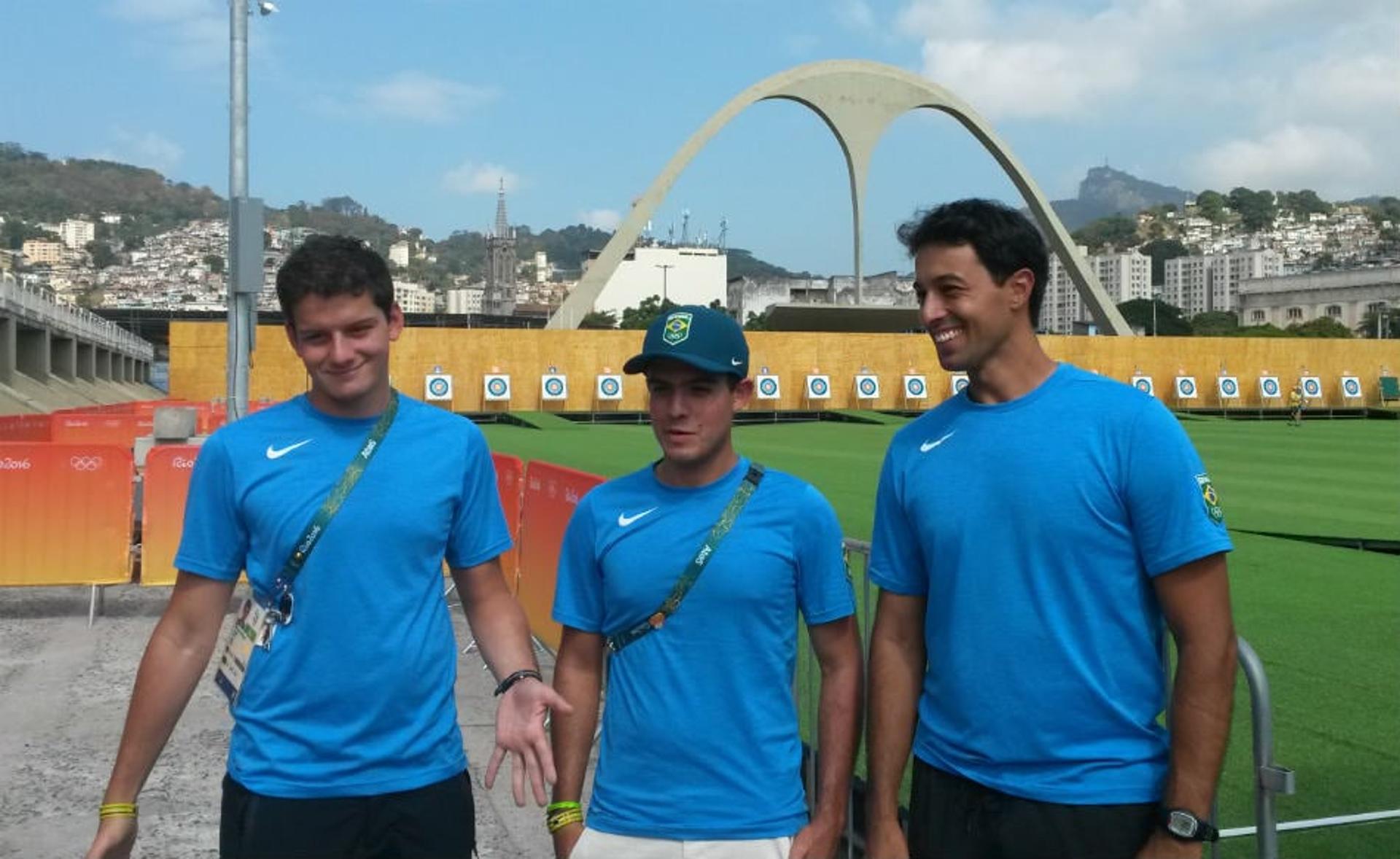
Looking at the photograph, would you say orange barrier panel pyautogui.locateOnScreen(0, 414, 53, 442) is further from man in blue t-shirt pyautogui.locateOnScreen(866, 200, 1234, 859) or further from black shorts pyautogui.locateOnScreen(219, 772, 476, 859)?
man in blue t-shirt pyautogui.locateOnScreen(866, 200, 1234, 859)

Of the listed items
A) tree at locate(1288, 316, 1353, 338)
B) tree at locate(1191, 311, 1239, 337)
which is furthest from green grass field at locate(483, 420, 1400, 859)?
tree at locate(1191, 311, 1239, 337)

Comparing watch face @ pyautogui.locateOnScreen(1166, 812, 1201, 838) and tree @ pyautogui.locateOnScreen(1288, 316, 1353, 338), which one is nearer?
watch face @ pyautogui.locateOnScreen(1166, 812, 1201, 838)

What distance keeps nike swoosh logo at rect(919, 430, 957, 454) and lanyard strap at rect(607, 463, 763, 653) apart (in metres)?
0.34

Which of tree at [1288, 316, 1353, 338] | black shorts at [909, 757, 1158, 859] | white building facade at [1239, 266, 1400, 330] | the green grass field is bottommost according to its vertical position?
the green grass field

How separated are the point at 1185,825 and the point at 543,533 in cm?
616

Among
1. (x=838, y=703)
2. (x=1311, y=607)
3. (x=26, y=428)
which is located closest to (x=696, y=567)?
(x=838, y=703)

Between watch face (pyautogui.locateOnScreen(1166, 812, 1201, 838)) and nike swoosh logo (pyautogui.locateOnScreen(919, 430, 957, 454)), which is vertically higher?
nike swoosh logo (pyautogui.locateOnScreen(919, 430, 957, 454))

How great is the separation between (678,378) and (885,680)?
78 centimetres

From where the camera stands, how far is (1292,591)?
857cm

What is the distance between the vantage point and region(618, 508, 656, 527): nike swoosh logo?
8.83 feet

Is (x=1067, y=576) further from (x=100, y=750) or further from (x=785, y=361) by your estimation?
(x=785, y=361)

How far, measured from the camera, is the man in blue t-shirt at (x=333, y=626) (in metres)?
2.67

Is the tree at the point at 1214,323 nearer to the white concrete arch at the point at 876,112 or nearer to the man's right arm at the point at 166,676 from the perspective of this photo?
the white concrete arch at the point at 876,112

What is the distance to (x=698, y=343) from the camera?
271 cm
